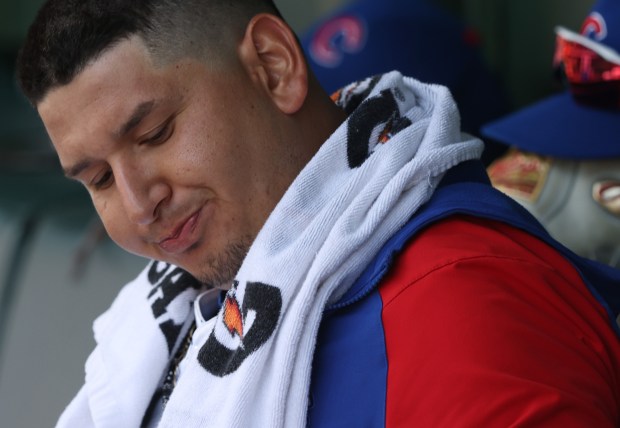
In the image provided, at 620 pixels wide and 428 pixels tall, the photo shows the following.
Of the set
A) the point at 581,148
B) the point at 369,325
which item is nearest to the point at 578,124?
the point at 581,148

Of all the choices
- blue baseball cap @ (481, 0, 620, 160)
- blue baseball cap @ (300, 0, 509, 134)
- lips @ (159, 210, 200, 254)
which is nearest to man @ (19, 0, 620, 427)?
lips @ (159, 210, 200, 254)

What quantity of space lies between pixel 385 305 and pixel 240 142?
24 centimetres

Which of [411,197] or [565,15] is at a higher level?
[411,197]

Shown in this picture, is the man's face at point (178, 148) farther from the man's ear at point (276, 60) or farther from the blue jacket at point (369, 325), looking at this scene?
the blue jacket at point (369, 325)

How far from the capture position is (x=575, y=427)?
0.82 meters

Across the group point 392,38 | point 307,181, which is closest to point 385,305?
point 307,181

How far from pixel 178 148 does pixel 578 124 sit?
0.69m

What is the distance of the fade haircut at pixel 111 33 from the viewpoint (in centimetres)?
107

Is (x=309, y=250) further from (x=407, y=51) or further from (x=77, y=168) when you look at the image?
(x=407, y=51)

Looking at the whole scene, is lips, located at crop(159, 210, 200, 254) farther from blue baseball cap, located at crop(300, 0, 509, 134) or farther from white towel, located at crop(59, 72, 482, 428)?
blue baseball cap, located at crop(300, 0, 509, 134)

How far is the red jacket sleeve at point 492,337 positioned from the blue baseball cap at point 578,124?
49 cm

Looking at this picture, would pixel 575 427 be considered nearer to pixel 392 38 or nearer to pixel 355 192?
pixel 355 192

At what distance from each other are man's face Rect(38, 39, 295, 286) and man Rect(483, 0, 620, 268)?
56cm

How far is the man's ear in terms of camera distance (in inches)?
44.5
